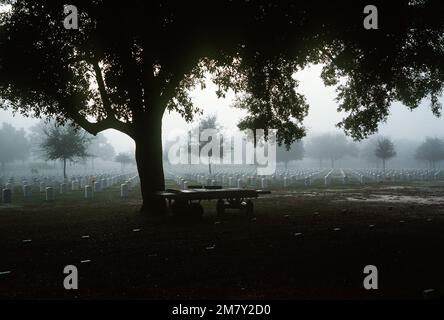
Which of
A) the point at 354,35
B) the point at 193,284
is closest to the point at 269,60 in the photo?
the point at 354,35

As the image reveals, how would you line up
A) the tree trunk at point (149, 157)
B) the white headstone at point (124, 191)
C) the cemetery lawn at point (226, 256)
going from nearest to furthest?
the cemetery lawn at point (226, 256) < the tree trunk at point (149, 157) < the white headstone at point (124, 191)

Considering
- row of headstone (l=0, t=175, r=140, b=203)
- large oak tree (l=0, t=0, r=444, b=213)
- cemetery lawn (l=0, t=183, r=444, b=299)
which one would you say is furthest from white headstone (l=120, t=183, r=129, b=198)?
cemetery lawn (l=0, t=183, r=444, b=299)

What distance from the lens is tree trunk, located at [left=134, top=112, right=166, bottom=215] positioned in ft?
47.2

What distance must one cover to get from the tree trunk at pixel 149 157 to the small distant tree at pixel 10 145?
67.6 m

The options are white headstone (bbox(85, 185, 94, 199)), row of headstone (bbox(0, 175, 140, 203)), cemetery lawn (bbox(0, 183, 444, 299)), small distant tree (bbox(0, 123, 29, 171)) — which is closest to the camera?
cemetery lawn (bbox(0, 183, 444, 299))

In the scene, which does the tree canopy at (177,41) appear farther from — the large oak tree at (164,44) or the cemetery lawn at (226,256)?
the cemetery lawn at (226,256)

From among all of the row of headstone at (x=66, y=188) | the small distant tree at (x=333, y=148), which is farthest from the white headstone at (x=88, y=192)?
the small distant tree at (x=333, y=148)

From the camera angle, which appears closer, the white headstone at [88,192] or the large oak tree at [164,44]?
the large oak tree at [164,44]

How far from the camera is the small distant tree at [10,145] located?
249 ft

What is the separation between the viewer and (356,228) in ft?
35.0

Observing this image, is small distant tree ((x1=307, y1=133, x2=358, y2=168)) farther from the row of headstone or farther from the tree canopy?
the tree canopy

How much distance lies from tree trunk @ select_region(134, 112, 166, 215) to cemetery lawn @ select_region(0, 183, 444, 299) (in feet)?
4.17

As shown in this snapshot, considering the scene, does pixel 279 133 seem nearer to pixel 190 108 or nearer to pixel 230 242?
pixel 190 108
